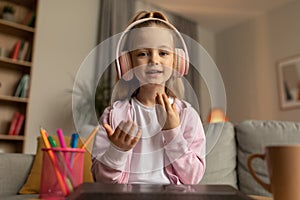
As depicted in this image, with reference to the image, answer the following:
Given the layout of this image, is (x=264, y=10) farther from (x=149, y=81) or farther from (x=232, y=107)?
(x=149, y=81)

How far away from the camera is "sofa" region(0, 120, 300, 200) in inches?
45.5

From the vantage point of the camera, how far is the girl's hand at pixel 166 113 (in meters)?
0.49

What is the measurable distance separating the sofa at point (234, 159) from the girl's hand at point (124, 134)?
2.46 ft

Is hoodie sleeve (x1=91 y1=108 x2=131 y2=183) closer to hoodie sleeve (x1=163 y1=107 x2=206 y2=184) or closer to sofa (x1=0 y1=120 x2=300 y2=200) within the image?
hoodie sleeve (x1=163 y1=107 x2=206 y2=184)

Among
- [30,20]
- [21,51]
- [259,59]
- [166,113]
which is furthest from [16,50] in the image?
[259,59]

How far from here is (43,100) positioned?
238cm

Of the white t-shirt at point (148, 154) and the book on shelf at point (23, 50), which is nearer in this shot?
the white t-shirt at point (148, 154)

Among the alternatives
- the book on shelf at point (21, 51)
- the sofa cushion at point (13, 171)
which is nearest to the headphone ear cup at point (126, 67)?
the sofa cushion at point (13, 171)

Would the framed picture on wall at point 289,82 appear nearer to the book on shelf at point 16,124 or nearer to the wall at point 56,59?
the wall at point 56,59

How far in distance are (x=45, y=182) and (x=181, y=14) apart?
10.7 ft

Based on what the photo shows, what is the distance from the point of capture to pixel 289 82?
2.91m

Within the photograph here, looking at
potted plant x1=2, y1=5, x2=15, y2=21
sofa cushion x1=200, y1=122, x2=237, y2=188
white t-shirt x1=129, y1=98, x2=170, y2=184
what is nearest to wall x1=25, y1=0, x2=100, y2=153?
potted plant x1=2, y1=5, x2=15, y2=21

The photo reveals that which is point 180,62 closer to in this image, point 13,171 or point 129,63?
point 129,63

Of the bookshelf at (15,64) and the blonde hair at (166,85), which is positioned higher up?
the bookshelf at (15,64)
